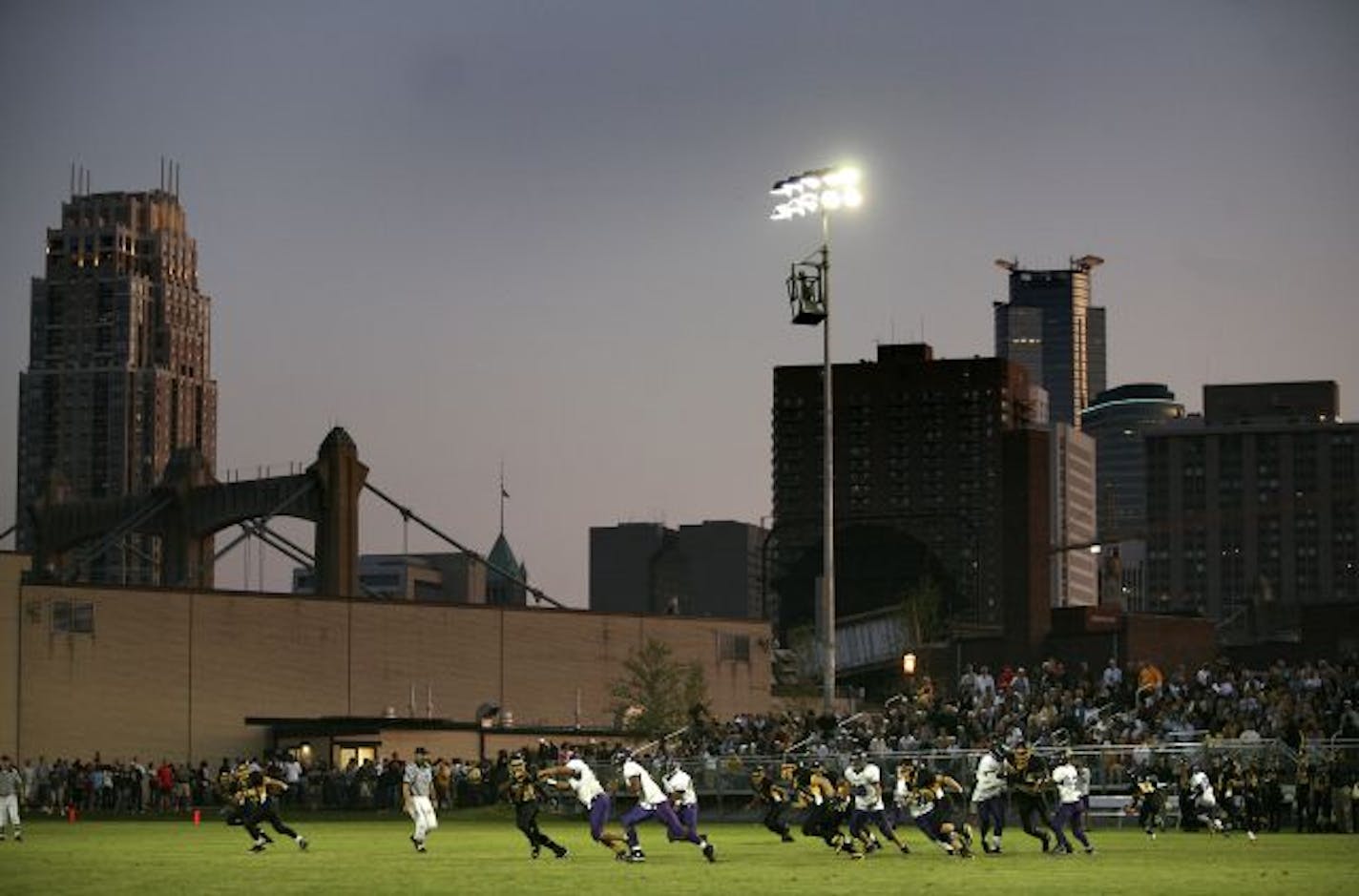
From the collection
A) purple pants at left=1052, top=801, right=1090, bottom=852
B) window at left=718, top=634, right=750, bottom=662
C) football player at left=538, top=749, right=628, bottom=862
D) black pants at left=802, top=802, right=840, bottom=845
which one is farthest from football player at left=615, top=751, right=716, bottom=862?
window at left=718, top=634, right=750, bottom=662

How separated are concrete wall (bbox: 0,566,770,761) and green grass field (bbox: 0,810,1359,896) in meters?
41.2

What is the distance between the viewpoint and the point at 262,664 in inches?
3957

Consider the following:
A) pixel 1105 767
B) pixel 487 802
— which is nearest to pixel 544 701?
pixel 487 802

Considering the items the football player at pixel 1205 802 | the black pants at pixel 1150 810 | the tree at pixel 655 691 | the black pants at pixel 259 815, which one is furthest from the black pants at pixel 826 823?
the tree at pixel 655 691

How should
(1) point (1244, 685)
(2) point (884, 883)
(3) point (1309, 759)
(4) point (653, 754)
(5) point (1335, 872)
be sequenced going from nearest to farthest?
1. (2) point (884, 883)
2. (5) point (1335, 872)
3. (3) point (1309, 759)
4. (1) point (1244, 685)
5. (4) point (653, 754)

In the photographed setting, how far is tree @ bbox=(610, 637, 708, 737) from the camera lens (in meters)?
102

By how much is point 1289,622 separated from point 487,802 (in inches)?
3224

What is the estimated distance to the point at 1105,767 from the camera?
5722 centimetres

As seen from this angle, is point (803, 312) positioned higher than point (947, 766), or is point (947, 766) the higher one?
point (803, 312)

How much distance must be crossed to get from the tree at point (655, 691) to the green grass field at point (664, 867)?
48.4 meters

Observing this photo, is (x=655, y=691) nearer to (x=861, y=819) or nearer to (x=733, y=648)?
(x=733, y=648)

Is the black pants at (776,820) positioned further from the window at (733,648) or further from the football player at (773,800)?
the window at (733,648)

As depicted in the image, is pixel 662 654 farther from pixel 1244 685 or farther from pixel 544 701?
pixel 1244 685

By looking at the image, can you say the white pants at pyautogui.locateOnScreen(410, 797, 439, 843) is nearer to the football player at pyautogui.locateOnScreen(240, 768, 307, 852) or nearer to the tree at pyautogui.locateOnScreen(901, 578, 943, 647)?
the football player at pyautogui.locateOnScreen(240, 768, 307, 852)
